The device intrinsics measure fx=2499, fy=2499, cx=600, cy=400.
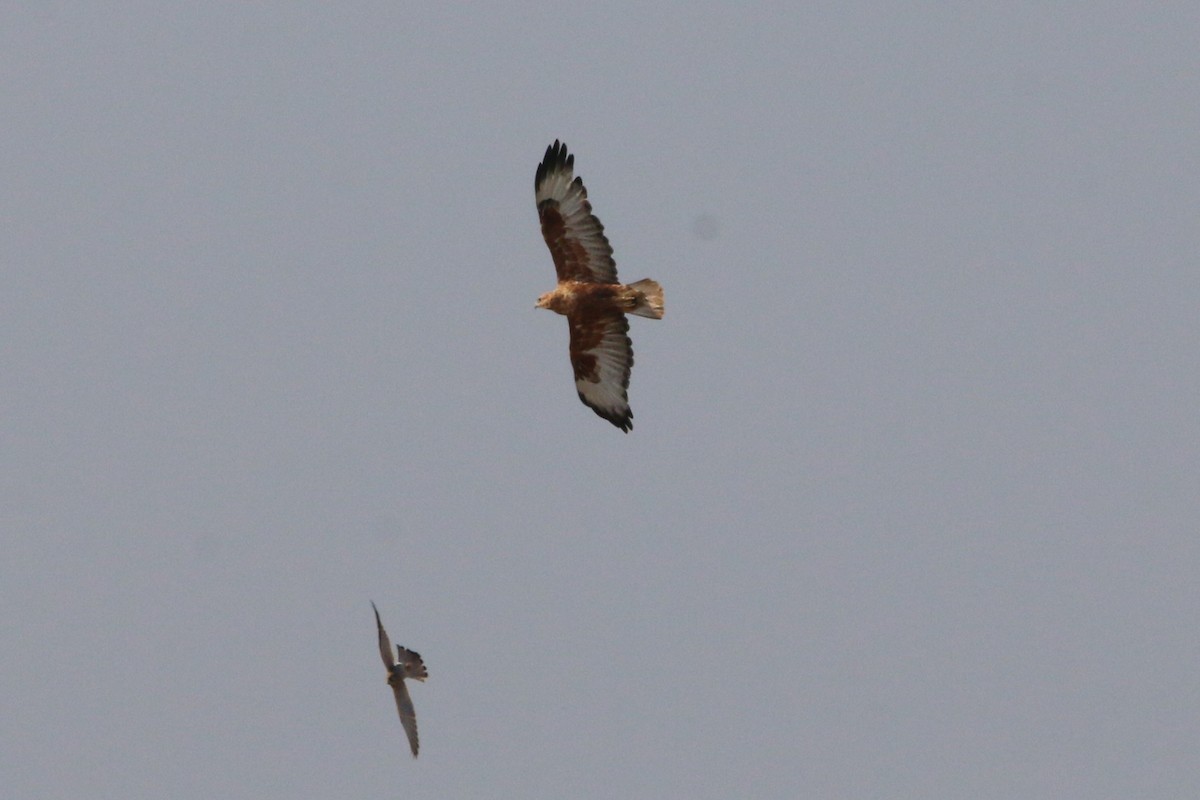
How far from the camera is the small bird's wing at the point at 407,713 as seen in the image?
3997cm

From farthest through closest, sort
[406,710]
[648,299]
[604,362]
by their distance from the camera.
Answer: [406,710]
[604,362]
[648,299]

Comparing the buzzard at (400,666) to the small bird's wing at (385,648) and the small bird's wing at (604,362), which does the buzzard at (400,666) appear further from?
the small bird's wing at (604,362)

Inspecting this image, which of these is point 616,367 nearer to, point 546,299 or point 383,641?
point 546,299

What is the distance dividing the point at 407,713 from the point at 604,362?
21.6 ft

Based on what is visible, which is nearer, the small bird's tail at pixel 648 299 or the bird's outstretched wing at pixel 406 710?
the small bird's tail at pixel 648 299

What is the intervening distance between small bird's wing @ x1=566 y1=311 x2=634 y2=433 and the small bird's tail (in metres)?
0.51

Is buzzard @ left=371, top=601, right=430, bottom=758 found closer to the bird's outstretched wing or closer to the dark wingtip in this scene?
the bird's outstretched wing

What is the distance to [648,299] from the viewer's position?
37969mm

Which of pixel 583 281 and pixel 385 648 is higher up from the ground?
pixel 583 281

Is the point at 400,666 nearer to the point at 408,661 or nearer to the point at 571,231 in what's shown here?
the point at 408,661

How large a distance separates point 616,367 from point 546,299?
1.70 metres

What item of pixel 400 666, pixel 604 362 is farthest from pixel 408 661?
pixel 604 362

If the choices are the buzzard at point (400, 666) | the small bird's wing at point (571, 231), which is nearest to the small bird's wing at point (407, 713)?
the buzzard at point (400, 666)

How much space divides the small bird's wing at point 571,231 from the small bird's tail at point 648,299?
21.4 inches
